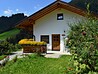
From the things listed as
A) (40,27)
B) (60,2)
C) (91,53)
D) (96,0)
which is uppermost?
(96,0)

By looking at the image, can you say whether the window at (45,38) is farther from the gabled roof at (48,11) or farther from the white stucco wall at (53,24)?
the gabled roof at (48,11)

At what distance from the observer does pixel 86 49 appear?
9344 millimetres

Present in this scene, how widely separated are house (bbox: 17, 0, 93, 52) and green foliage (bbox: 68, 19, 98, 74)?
14.6 meters

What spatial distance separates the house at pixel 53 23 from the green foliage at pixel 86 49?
14569mm

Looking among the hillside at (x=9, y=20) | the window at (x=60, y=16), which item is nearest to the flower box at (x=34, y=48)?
the window at (x=60, y=16)

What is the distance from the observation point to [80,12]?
23703 mm

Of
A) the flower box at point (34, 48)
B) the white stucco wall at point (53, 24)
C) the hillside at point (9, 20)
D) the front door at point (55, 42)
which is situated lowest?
the flower box at point (34, 48)

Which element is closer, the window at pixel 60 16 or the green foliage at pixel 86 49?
the green foliage at pixel 86 49

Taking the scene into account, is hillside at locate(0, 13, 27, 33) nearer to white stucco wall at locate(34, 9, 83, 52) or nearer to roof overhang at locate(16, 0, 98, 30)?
roof overhang at locate(16, 0, 98, 30)

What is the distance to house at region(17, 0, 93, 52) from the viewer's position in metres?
25.2

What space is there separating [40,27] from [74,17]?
4.19 m

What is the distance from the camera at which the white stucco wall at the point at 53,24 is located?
2541 cm

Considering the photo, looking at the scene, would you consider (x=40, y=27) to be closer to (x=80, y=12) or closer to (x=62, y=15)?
(x=62, y=15)

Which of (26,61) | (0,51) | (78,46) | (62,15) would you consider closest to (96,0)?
(62,15)
